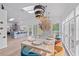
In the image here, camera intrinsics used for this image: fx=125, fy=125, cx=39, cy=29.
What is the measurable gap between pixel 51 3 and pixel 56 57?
1.00 m

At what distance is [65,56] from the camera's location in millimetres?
2293

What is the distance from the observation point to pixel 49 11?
2.31 m

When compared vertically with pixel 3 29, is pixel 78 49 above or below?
below

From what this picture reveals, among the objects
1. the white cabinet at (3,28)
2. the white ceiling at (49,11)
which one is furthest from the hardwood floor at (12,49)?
the white ceiling at (49,11)

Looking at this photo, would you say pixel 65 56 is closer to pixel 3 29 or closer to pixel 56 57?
pixel 56 57

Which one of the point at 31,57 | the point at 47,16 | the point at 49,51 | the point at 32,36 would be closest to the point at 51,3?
the point at 47,16

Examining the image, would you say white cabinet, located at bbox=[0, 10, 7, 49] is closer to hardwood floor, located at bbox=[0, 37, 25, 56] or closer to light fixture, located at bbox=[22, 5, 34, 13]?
hardwood floor, located at bbox=[0, 37, 25, 56]

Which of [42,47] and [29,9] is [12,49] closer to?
[42,47]

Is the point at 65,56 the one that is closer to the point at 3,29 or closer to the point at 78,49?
the point at 78,49

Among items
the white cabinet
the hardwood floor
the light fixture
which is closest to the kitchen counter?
the hardwood floor

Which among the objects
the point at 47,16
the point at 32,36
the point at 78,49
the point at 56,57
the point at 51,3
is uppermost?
the point at 51,3

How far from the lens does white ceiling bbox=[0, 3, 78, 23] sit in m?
2.28

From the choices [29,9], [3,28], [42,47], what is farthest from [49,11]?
[3,28]

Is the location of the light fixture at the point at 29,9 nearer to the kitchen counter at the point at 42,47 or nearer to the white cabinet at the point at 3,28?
the white cabinet at the point at 3,28
